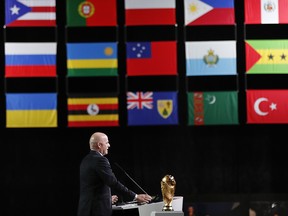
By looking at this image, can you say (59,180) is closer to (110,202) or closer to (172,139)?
(172,139)

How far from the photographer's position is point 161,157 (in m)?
9.85

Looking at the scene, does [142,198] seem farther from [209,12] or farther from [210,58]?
[209,12]

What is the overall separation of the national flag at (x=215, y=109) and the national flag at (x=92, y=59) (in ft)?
4.65

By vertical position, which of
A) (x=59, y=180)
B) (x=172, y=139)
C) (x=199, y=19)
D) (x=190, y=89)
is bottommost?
(x=59, y=180)

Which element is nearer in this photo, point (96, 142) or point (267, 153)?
point (96, 142)

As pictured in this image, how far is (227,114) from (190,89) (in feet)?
2.33

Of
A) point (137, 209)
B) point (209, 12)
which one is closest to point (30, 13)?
point (209, 12)

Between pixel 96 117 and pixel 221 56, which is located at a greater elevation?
pixel 221 56

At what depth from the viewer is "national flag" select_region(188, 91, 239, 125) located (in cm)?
A: 970

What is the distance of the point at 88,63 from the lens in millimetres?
9805

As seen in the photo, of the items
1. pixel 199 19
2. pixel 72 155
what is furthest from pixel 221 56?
pixel 72 155

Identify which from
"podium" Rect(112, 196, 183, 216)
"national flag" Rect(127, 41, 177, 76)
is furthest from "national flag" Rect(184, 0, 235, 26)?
"podium" Rect(112, 196, 183, 216)

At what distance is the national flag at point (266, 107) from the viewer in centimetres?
968

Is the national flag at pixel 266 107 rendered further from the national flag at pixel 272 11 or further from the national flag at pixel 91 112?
the national flag at pixel 91 112
